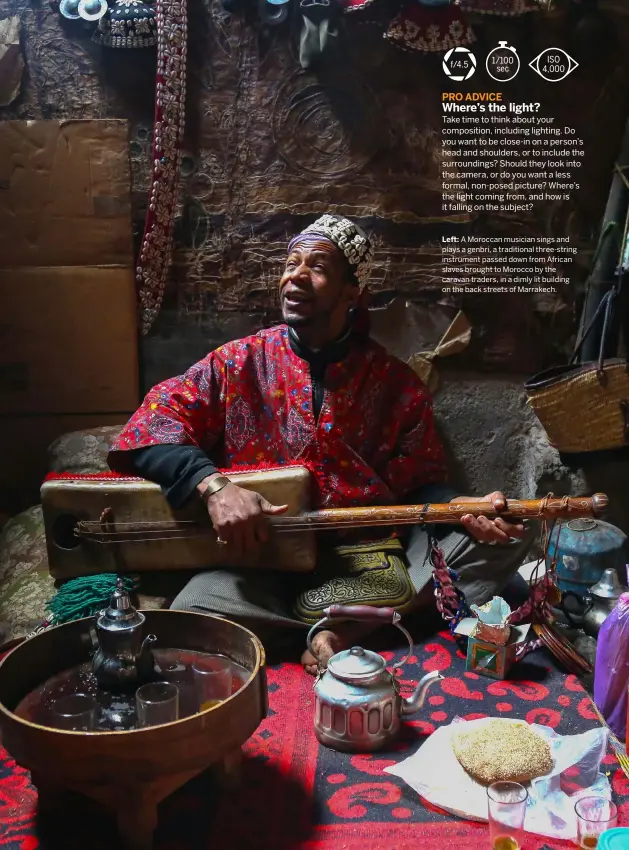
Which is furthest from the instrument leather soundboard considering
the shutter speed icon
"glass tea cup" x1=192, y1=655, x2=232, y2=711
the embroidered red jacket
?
the shutter speed icon

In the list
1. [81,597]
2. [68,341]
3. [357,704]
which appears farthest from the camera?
[68,341]

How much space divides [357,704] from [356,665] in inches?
3.5

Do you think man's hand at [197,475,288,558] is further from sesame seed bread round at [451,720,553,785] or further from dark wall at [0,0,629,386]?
dark wall at [0,0,629,386]

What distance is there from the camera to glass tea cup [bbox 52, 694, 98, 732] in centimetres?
148

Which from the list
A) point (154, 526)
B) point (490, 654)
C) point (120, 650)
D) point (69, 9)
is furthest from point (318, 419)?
point (69, 9)

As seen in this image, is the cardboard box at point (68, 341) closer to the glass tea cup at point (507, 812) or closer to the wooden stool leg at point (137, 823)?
the wooden stool leg at point (137, 823)

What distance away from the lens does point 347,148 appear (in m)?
3.03

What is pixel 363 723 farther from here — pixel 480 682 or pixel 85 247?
pixel 85 247

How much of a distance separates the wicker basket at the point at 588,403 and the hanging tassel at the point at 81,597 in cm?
154

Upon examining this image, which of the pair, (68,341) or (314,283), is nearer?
(314,283)

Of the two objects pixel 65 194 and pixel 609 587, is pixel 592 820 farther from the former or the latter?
pixel 65 194

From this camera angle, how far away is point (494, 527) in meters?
2.20

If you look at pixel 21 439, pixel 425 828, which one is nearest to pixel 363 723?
pixel 425 828

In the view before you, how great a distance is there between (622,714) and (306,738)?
2.59 feet
